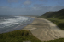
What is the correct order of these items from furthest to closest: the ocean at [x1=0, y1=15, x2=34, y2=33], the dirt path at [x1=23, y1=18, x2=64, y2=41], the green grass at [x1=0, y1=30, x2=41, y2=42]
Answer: the ocean at [x1=0, y1=15, x2=34, y2=33] → the dirt path at [x1=23, y1=18, x2=64, y2=41] → the green grass at [x1=0, y1=30, x2=41, y2=42]

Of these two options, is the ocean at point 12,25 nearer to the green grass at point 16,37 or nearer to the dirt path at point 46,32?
the dirt path at point 46,32

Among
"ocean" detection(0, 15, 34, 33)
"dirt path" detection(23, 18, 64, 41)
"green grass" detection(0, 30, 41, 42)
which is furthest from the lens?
"ocean" detection(0, 15, 34, 33)

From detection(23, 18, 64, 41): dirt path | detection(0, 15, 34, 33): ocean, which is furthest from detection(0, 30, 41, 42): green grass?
detection(0, 15, 34, 33): ocean

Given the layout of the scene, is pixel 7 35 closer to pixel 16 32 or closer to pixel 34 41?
pixel 16 32

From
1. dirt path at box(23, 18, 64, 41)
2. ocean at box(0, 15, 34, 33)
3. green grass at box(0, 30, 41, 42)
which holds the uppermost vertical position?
green grass at box(0, 30, 41, 42)

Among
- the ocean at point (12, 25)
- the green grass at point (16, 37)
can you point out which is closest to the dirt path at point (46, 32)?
the ocean at point (12, 25)

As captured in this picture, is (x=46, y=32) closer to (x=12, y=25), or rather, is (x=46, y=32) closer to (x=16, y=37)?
(x=16, y=37)

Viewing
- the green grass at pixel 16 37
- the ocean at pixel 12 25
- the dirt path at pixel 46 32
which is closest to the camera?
the green grass at pixel 16 37

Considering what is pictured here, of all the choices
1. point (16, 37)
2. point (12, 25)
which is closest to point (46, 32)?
point (16, 37)

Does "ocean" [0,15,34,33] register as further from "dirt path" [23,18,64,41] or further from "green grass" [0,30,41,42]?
"green grass" [0,30,41,42]

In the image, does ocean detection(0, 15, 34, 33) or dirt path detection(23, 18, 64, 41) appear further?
ocean detection(0, 15, 34, 33)

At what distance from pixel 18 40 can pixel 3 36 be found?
2.77 meters

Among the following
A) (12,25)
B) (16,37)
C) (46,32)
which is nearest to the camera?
(16,37)

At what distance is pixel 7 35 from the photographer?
14172 mm
